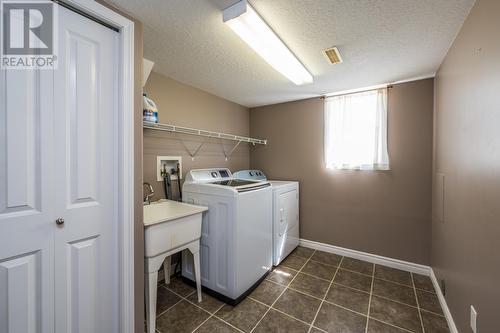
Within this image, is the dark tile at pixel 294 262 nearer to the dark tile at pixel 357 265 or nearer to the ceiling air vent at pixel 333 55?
the dark tile at pixel 357 265

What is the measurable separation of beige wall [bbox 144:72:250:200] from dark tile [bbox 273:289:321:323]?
1608 millimetres

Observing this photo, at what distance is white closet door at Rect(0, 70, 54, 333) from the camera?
906mm

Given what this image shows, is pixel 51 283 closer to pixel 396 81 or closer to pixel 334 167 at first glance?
pixel 334 167

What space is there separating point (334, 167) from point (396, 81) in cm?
123

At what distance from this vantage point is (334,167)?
108 inches

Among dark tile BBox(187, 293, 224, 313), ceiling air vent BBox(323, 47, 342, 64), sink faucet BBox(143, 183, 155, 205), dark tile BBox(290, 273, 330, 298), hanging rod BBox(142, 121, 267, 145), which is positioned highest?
ceiling air vent BBox(323, 47, 342, 64)

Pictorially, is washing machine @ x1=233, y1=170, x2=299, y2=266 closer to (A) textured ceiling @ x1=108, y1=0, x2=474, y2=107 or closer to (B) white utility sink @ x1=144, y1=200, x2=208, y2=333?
(B) white utility sink @ x1=144, y1=200, x2=208, y2=333

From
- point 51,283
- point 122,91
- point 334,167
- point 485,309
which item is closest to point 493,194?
point 485,309

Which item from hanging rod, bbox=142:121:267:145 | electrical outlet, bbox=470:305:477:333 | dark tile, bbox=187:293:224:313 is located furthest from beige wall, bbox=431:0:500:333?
hanging rod, bbox=142:121:267:145

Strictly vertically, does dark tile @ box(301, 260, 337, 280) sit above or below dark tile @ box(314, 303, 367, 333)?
above

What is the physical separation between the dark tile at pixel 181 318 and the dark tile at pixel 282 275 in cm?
83

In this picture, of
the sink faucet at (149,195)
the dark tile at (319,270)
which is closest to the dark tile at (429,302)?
the dark tile at (319,270)

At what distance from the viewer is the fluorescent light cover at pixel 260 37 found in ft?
4.03

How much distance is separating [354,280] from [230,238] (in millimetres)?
1503
